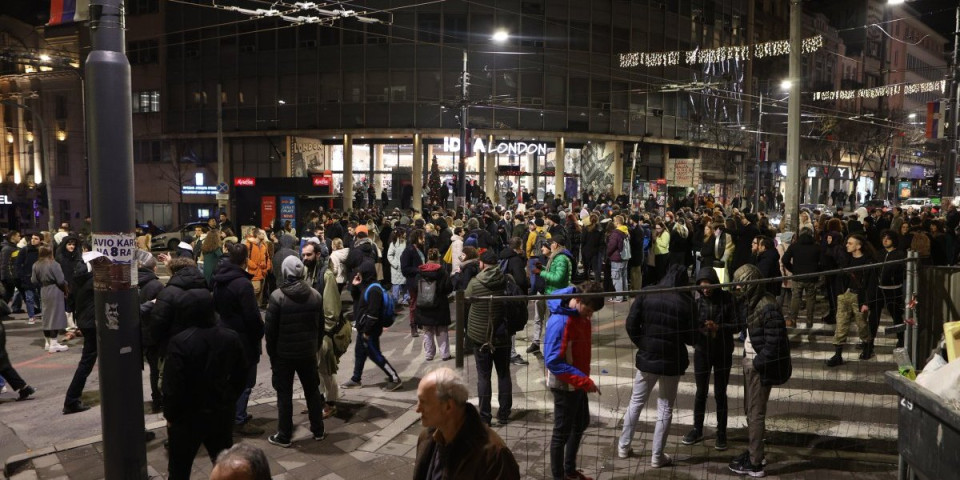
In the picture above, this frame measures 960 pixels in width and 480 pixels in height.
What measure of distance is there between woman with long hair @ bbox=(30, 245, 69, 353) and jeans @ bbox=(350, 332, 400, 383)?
17.7 feet

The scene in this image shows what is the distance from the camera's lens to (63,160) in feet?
158

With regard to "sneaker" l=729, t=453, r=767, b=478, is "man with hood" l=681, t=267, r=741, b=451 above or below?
above

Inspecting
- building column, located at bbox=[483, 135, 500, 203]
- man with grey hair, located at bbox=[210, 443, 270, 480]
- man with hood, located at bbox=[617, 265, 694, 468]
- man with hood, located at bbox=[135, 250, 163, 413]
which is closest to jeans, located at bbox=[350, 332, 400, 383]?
man with hood, located at bbox=[135, 250, 163, 413]

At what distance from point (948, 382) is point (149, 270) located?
7.41m

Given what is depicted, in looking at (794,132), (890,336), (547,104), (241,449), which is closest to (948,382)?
(241,449)

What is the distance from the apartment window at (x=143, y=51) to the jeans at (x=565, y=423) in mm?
45756

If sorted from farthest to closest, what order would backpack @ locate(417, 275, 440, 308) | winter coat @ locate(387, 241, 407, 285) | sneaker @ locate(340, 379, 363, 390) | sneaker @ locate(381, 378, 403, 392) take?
1. winter coat @ locate(387, 241, 407, 285)
2. backpack @ locate(417, 275, 440, 308)
3. sneaker @ locate(340, 379, 363, 390)
4. sneaker @ locate(381, 378, 403, 392)

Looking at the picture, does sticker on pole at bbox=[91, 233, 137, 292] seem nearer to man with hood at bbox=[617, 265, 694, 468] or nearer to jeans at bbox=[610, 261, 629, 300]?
man with hood at bbox=[617, 265, 694, 468]

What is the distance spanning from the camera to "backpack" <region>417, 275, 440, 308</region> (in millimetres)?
9812

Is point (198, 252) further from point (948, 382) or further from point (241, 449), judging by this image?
point (948, 382)

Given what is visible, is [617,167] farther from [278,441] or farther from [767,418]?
[278,441]

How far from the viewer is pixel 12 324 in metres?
14.1

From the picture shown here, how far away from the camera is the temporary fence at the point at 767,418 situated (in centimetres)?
654

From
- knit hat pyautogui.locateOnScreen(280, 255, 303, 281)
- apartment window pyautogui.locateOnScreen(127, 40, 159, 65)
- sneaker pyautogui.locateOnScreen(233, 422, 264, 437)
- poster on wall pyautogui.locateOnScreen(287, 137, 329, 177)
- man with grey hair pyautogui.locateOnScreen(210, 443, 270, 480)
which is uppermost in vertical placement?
apartment window pyautogui.locateOnScreen(127, 40, 159, 65)
